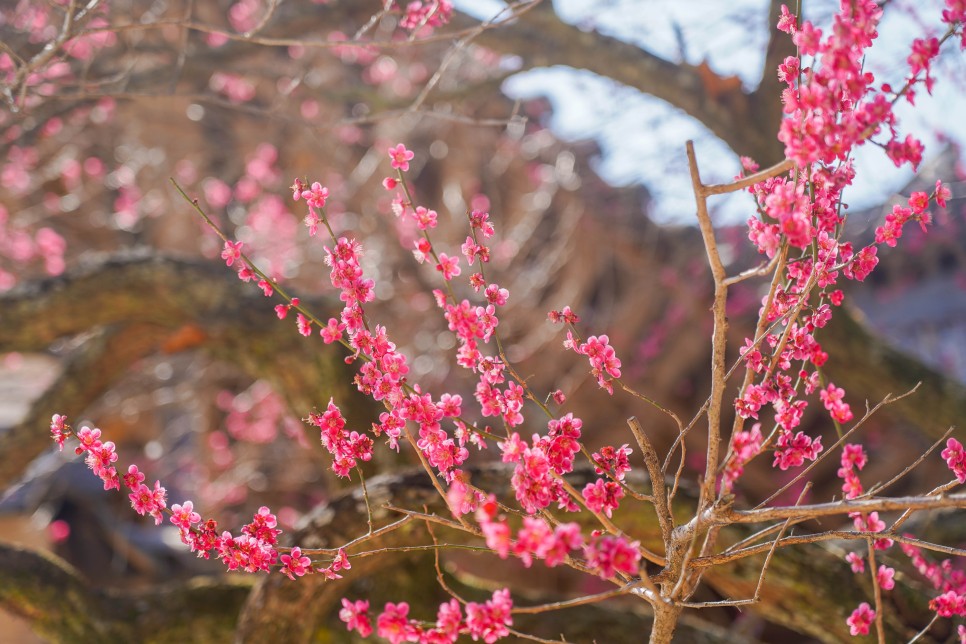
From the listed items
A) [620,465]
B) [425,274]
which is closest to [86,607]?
[620,465]

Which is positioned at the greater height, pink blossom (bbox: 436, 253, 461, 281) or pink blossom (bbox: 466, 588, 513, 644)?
pink blossom (bbox: 436, 253, 461, 281)

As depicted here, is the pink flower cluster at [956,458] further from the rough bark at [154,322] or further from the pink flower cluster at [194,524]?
the rough bark at [154,322]

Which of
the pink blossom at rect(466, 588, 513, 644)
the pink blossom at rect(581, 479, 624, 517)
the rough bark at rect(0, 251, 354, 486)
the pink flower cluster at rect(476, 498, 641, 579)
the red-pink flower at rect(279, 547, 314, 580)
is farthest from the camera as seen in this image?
the rough bark at rect(0, 251, 354, 486)

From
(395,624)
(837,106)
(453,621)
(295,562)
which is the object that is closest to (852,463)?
(837,106)

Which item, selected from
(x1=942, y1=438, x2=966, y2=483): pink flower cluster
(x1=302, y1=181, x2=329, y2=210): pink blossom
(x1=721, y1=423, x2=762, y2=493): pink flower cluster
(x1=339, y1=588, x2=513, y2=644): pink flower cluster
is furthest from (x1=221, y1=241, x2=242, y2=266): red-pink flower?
(x1=942, y1=438, x2=966, y2=483): pink flower cluster

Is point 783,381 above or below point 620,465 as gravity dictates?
above

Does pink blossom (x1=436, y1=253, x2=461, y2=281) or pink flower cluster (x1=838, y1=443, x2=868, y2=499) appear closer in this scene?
pink flower cluster (x1=838, y1=443, x2=868, y2=499)

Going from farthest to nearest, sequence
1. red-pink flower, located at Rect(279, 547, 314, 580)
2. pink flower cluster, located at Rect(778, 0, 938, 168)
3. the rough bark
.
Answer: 1. the rough bark
2. red-pink flower, located at Rect(279, 547, 314, 580)
3. pink flower cluster, located at Rect(778, 0, 938, 168)

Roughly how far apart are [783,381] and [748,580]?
104cm

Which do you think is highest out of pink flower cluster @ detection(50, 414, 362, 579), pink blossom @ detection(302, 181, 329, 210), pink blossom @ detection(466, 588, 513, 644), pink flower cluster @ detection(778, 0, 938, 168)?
pink flower cluster @ detection(778, 0, 938, 168)

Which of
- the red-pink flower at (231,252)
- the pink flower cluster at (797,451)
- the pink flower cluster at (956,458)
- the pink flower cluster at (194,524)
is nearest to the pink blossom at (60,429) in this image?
the pink flower cluster at (194,524)

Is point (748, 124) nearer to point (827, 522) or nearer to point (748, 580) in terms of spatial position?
point (748, 580)

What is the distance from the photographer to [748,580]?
2.68 meters

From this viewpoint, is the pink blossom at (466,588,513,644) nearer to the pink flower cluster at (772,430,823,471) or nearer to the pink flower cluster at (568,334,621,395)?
the pink flower cluster at (568,334,621,395)
